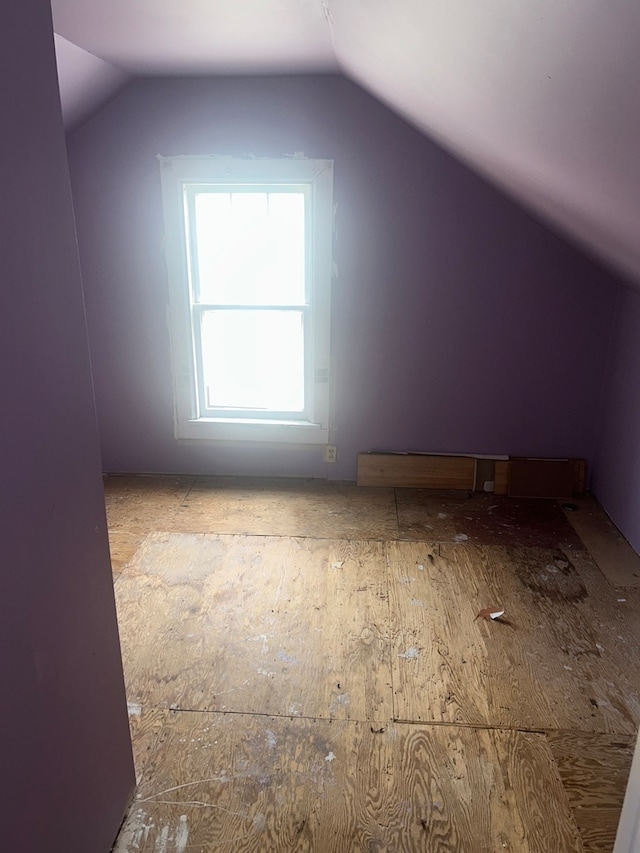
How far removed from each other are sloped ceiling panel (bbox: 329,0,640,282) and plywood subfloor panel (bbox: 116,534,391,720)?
1.71 meters

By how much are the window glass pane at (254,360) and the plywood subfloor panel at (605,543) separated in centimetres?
171

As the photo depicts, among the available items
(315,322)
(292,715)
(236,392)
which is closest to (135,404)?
(236,392)

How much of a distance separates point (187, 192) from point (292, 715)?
267 centimetres

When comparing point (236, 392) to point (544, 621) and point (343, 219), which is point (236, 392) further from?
point (544, 621)

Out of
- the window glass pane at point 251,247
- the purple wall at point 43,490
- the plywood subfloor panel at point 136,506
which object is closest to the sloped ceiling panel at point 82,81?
the window glass pane at point 251,247

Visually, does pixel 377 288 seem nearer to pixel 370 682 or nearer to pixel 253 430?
pixel 253 430

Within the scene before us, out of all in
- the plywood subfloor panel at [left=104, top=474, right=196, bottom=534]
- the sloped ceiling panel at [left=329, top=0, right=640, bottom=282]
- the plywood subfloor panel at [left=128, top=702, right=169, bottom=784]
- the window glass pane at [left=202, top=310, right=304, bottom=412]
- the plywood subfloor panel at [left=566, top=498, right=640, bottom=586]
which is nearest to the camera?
the sloped ceiling panel at [left=329, top=0, right=640, bottom=282]

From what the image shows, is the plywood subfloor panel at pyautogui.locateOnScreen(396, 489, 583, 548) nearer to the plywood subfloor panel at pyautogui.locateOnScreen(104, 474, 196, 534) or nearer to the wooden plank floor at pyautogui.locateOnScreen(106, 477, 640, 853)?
the wooden plank floor at pyautogui.locateOnScreen(106, 477, 640, 853)

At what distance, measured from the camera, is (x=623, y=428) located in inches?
122

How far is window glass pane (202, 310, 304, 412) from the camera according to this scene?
3.42m

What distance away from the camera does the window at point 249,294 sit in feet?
10.4

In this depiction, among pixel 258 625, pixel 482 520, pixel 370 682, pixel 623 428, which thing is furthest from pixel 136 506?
pixel 623 428

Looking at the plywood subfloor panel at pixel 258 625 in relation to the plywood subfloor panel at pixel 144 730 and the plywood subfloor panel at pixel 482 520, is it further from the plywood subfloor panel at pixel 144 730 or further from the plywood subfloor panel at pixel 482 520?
the plywood subfloor panel at pixel 482 520

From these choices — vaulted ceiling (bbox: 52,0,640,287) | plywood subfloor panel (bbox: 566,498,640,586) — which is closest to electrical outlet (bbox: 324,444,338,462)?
plywood subfloor panel (bbox: 566,498,640,586)
